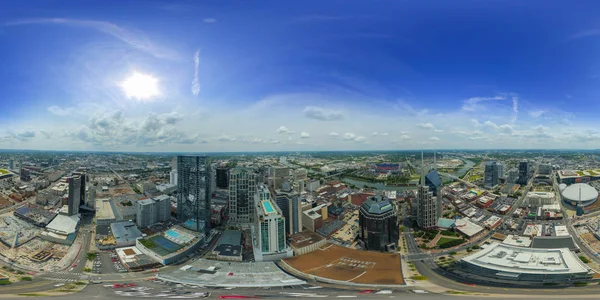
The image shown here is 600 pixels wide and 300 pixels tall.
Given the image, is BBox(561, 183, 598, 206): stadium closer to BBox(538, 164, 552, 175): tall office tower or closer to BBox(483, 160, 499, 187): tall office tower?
BBox(483, 160, 499, 187): tall office tower

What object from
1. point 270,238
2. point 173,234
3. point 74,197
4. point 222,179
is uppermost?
point 222,179

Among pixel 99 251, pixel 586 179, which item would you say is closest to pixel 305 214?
pixel 99 251

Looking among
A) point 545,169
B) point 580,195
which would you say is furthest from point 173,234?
point 545,169

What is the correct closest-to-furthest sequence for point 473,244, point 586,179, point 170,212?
point 473,244
point 170,212
point 586,179

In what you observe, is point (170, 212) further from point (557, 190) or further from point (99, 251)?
point (557, 190)

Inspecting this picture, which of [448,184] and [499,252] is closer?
[499,252]

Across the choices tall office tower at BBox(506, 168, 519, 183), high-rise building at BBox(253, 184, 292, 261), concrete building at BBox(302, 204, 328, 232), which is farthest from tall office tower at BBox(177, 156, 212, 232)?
tall office tower at BBox(506, 168, 519, 183)

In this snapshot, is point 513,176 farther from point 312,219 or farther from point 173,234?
point 173,234
